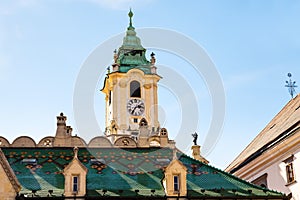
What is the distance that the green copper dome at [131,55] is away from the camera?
99438 millimetres

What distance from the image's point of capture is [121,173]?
41.1m

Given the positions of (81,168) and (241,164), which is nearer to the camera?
(81,168)

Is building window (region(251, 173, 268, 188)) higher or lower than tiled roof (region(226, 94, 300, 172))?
lower

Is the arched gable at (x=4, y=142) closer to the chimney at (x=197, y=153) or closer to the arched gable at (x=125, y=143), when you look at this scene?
the arched gable at (x=125, y=143)

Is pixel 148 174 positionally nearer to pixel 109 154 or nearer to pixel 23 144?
pixel 109 154

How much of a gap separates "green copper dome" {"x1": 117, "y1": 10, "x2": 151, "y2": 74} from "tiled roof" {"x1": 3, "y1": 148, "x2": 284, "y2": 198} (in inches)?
2146

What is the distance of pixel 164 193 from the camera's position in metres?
38.6

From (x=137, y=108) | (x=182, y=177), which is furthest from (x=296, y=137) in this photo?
(x=137, y=108)

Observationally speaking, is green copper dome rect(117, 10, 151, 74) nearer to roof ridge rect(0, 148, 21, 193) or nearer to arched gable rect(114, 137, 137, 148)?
arched gable rect(114, 137, 137, 148)

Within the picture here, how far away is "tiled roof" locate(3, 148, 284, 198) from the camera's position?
1526 inches

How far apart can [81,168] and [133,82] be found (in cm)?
5999

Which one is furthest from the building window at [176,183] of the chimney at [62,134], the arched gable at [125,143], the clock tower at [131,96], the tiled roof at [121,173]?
the clock tower at [131,96]

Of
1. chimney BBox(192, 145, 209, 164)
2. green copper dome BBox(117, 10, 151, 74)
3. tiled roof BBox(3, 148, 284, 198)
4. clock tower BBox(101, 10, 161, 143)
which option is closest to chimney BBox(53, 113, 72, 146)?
tiled roof BBox(3, 148, 284, 198)

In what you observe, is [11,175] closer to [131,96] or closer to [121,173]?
[121,173]
